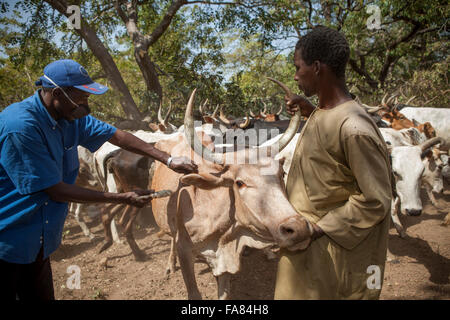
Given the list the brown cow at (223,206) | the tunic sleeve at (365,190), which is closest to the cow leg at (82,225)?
the brown cow at (223,206)

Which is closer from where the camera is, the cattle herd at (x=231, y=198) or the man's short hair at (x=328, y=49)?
the man's short hair at (x=328, y=49)

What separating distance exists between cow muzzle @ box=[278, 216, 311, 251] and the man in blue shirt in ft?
4.07

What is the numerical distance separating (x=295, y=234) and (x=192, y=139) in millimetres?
1258

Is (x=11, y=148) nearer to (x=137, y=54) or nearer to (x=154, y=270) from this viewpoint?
(x=154, y=270)

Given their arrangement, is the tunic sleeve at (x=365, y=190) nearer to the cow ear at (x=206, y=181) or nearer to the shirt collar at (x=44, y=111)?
the cow ear at (x=206, y=181)

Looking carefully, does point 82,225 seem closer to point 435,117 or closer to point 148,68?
point 148,68

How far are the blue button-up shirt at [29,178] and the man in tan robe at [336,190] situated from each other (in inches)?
68.7

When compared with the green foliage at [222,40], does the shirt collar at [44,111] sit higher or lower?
lower

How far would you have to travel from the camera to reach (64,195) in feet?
6.88

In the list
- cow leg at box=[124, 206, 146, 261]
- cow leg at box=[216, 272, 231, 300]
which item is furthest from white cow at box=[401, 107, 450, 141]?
cow leg at box=[124, 206, 146, 261]

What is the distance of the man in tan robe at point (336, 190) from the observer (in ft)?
4.77

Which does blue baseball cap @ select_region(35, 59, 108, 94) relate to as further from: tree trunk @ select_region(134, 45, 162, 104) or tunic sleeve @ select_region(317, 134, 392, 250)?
tree trunk @ select_region(134, 45, 162, 104)

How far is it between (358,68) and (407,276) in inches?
427
